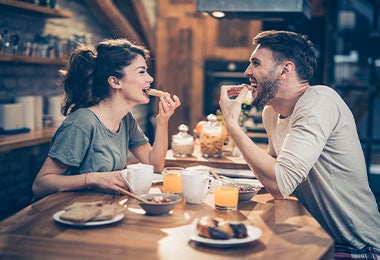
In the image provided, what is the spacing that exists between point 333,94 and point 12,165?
3328 millimetres

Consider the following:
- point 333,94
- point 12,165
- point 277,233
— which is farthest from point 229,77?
point 277,233

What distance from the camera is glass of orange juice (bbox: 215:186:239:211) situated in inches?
74.3

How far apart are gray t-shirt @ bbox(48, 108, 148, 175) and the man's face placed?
706 mm

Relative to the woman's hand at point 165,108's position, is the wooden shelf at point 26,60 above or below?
above

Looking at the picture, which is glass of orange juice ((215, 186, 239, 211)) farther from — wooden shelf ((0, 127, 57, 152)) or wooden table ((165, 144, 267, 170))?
wooden shelf ((0, 127, 57, 152))

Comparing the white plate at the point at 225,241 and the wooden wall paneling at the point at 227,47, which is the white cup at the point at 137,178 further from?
the wooden wall paneling at the point at 227,47

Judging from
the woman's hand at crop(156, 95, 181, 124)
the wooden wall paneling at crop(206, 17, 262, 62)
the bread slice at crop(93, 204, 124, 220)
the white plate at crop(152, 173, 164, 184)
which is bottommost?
the white plate at crop(152, 173, 164, 184)

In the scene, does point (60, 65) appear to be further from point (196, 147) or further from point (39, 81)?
point (196, 147)

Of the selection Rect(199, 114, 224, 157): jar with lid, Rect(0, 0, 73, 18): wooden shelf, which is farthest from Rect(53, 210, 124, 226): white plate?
Rect(0, 0, 73, 18): wooden shelf

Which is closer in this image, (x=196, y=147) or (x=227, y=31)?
(x=196, y=147)

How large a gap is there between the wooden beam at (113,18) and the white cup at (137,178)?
12.8ft

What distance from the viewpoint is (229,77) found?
6418 millimetres

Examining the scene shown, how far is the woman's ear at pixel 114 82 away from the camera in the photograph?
2588 millimetres

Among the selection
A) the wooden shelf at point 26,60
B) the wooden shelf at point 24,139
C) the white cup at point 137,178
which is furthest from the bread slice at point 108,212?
the wooden shelf at point 26,60
